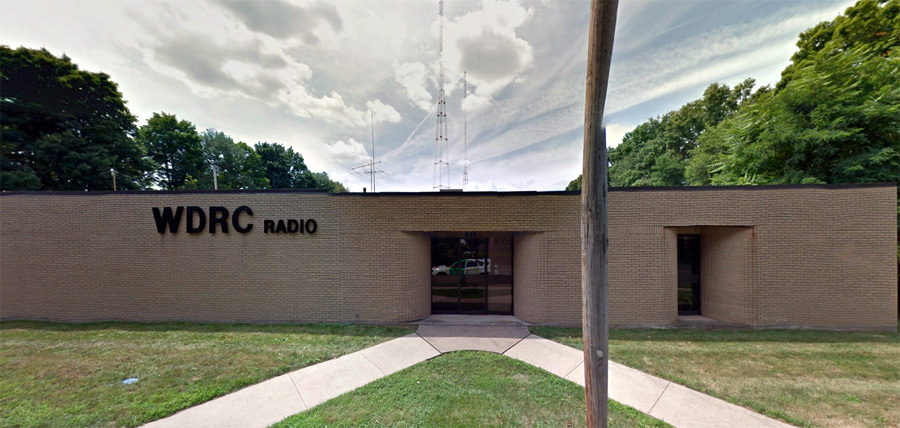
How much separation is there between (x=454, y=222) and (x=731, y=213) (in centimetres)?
800

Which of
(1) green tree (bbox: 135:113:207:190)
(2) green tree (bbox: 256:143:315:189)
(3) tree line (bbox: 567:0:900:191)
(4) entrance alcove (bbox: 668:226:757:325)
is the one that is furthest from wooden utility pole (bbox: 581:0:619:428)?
(2) green tree (bbox: 256:143:315:189)

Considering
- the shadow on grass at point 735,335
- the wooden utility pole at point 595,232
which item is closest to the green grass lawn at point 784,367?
the shadow on grass at point 735,335

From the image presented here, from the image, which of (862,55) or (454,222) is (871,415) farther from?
(862,55)

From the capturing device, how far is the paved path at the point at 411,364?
13.0ft

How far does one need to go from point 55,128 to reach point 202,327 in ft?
88.0

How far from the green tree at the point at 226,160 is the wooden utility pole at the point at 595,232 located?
149 feet

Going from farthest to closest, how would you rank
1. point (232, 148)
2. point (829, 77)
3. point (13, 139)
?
point (232, 148) < point (13, 139) < point (829, 77)

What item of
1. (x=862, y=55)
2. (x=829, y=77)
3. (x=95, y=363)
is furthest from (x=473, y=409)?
(x=862, y=55)

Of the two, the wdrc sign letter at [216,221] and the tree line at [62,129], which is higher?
the tree line at [62,129]

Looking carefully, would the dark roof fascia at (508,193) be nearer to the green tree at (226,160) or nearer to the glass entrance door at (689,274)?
the glass entrance door at (689,274)

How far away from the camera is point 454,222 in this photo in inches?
313

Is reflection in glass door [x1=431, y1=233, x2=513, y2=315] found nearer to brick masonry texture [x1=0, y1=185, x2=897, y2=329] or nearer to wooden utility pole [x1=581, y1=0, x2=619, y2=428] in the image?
brick masonry texture [x1=0, y1=185, x2=897, y2=329]

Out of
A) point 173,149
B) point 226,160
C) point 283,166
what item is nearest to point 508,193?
point 173,149

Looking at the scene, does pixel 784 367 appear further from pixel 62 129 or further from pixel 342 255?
pixel 62 129
